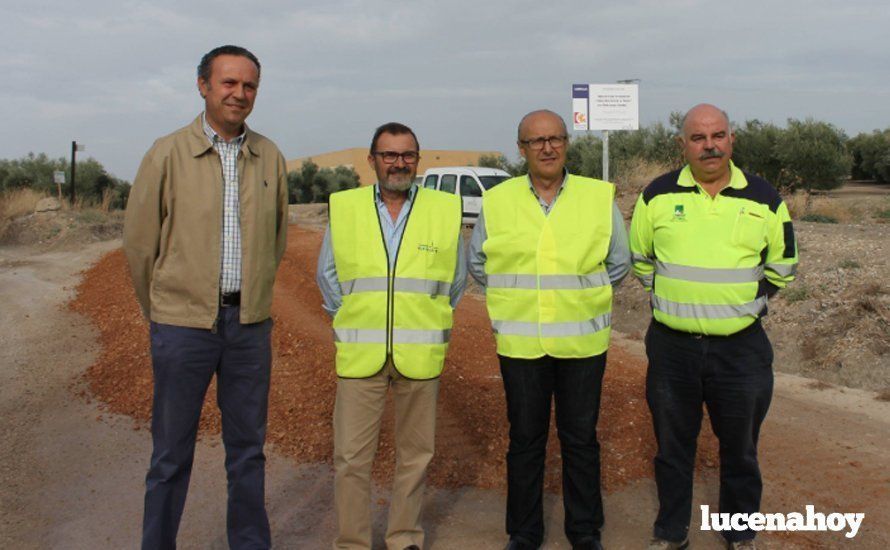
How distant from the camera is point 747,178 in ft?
12.0

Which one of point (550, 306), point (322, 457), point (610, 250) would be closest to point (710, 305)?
point (610, 250)

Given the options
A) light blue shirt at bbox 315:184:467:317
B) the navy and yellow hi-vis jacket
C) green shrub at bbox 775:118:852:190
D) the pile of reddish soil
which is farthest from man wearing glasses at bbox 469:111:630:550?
green shrub at bbox 775:118:852:190

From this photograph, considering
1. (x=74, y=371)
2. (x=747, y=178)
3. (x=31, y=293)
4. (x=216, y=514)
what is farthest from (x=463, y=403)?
(x=31, y=293)

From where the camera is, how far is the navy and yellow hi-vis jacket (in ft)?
11.4

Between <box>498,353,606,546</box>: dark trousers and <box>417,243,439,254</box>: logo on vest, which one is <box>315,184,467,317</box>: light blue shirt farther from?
<box>498,353,606,546</box>: dark trousers

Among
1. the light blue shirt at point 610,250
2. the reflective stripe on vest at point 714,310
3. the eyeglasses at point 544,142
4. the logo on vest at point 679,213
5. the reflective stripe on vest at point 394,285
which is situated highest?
the eyeglasses at point 544,142

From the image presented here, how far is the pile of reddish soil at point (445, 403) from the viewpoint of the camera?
4855mm

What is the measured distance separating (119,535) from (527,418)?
Result: 87.8 inches

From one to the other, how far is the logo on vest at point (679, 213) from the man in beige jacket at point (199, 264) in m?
1.88

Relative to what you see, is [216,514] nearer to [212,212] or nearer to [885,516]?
[212,212]

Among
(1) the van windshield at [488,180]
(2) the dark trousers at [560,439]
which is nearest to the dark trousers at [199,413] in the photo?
(2) the dark trousers at [560,439]

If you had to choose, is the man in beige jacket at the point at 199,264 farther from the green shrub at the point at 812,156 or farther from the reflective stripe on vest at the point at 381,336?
the green shrub at the point at 812,156

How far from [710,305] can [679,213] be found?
1.46ft

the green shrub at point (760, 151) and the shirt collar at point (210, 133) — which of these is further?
the green shrub at point (760, 151)
